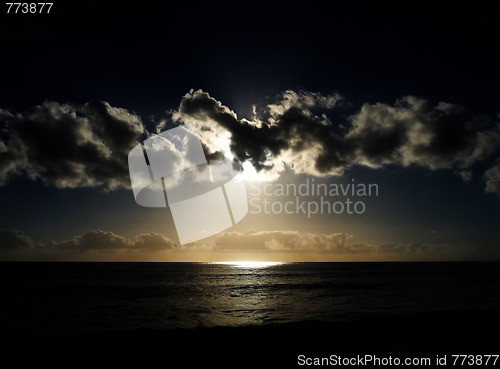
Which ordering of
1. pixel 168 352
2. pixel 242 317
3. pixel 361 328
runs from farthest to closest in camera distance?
pixel 242 317, pixel 361 328, pixel 168 352

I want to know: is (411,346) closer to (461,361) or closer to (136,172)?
(461,361)

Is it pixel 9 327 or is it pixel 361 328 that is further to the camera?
pixel 9 327

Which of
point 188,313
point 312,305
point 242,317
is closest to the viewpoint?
point 242,317

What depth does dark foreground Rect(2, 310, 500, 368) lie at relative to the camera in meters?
11.1

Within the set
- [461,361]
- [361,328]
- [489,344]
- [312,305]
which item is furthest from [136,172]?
[312,305]

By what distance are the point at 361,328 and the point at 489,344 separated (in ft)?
16.4

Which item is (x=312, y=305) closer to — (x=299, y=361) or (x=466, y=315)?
(x=466, y=315)

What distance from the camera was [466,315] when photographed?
19266mm

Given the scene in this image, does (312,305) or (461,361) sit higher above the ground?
(461,361)

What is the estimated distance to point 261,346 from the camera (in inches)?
494

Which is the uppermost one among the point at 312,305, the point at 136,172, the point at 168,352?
the point at 136,172

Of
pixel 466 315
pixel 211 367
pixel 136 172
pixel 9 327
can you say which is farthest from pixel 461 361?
pixel 9 327

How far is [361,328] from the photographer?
15484 mm

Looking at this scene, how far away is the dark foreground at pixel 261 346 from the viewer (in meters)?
11.1
